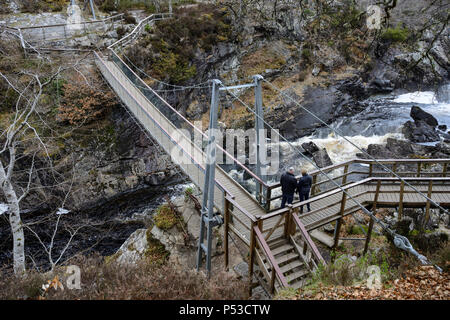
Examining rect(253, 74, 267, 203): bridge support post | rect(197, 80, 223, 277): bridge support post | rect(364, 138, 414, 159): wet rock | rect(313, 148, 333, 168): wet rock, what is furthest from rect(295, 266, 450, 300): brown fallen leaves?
rect(364, 138, 414, 159): wet rock

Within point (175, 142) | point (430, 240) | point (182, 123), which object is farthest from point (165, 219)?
point (430, 240)

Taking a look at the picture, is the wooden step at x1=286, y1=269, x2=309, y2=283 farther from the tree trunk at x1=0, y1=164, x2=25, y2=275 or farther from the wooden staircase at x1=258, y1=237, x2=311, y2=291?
the tree trunk at x1=0, y1=164, x2=25, y2=275

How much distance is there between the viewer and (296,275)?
18.1 feet

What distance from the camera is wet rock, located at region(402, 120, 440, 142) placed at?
14703 millimetres

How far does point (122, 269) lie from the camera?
14.9 feet

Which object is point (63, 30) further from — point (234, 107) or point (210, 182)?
point (210, 182)

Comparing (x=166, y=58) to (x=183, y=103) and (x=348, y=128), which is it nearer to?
(x=183, y=103)

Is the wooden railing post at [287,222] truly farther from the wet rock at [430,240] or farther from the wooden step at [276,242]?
the wet rock at [430,240]

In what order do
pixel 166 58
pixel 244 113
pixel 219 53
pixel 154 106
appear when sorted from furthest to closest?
pixel 219 53 < pixel 244 113 < pixel 166 58 < pixel 154 106

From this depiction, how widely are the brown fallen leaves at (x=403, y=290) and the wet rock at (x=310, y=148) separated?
406 inches

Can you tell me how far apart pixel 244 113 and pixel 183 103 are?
3.62 m
